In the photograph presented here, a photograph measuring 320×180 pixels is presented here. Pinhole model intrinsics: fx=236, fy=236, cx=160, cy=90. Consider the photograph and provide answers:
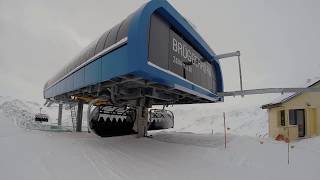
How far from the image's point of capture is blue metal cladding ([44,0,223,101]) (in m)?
7.30

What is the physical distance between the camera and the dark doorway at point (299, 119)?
737 inches

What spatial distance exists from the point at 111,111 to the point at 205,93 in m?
5.43

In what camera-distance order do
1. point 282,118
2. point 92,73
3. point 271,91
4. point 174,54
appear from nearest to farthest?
1. point 174,54
2. point 92,73
3. point 271,91
4. point 282,118

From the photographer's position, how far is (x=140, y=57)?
7.22m

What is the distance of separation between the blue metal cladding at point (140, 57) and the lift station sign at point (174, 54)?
32cm

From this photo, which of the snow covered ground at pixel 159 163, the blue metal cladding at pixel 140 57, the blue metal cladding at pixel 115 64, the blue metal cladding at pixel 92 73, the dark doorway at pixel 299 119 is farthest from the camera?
the dark doorway at pixel 299 119

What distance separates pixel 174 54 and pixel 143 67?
298cm

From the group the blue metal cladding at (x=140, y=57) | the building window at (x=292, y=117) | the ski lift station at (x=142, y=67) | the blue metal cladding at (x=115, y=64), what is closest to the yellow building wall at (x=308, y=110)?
the building window at (x=292, y=117)

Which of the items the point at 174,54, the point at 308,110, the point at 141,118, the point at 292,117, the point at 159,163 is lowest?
the point at 159,163

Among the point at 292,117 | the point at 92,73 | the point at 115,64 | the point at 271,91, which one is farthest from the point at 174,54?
the point at 292,117

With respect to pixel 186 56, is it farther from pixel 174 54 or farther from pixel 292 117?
pixel 292 117

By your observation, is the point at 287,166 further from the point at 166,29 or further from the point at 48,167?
the point at 48,167

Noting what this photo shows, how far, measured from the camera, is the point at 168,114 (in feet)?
66.5

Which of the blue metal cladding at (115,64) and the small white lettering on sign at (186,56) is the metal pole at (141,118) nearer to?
the small white lettering on sign at (186,56)
